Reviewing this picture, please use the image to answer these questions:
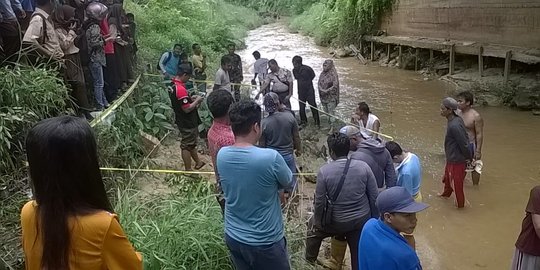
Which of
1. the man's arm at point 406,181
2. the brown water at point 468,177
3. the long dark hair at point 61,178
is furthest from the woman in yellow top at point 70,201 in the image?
the brown water at point 468,177

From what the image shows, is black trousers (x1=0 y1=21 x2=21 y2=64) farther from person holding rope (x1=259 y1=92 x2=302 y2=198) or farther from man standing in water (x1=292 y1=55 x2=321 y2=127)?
man standing in water (x1=292 y1=55 x2=321 y2=127)

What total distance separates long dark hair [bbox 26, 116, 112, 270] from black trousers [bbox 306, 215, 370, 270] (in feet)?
8.79

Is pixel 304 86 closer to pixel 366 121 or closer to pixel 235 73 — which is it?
pixel 235 73

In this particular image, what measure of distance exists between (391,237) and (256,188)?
2.83 ft

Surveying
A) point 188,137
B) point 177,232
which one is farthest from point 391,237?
point 188,137

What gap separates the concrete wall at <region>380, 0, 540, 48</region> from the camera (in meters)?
13.4

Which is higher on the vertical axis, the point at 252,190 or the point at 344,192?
the point at 252,190

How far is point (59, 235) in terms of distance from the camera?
1815 mm

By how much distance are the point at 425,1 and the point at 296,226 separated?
16162 millimetres

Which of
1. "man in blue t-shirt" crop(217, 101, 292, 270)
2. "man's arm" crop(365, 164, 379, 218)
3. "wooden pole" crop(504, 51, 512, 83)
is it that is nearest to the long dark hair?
"man in blue t-shirt" crop(217, 101, 292, 270)

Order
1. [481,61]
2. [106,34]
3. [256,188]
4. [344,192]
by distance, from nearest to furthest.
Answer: [256,188], [344,192], [106,34], [481,61]

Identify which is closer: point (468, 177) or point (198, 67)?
point (468, 177)

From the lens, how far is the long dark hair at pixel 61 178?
1.79 metres

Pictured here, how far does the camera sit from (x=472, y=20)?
1600cm
